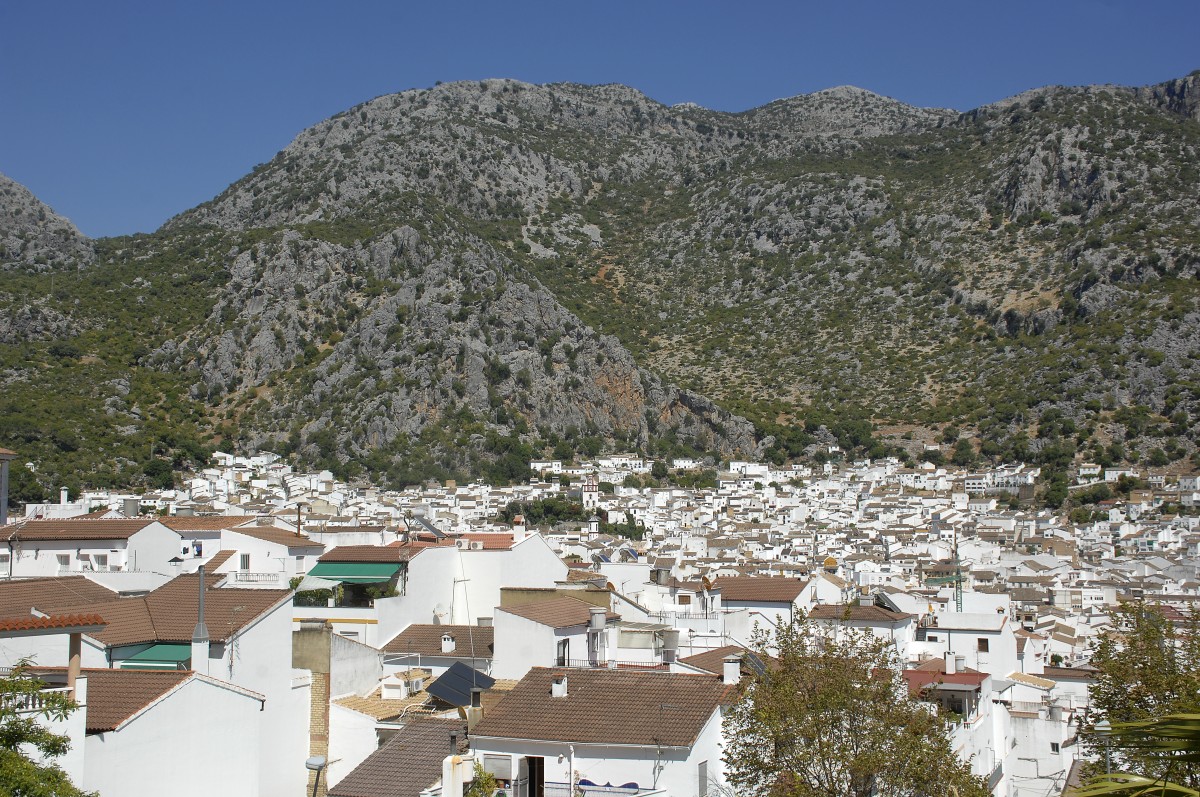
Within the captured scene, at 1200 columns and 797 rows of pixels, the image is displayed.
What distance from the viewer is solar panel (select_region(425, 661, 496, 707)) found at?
776 inches

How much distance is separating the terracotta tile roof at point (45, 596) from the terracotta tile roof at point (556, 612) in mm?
6566

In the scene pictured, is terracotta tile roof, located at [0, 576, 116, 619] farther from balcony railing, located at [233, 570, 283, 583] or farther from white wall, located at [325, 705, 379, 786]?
balcony railing, located at [233, 570, 283, 583]

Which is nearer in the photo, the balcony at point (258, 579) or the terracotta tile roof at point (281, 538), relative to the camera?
the balcony at point (258, 579)

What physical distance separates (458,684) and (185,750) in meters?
5.38

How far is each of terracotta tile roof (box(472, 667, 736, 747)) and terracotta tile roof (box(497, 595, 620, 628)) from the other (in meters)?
4.07

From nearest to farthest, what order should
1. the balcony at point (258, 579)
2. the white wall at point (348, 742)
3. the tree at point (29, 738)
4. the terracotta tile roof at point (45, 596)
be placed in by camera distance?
the tree at point (29, 738) → the terracotta tile roof at point (45, 596) → the white wall at point (348, 742) → the balcony at point (258, 579)

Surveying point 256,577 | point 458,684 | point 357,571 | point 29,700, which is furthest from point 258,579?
point 29,700

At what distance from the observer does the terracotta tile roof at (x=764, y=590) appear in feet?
102

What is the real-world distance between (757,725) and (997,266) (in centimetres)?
14440

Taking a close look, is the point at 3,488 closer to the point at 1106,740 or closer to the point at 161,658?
the point at 161,658

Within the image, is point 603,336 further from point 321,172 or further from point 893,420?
point 321,172

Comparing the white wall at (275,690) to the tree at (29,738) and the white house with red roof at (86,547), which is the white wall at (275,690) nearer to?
the tree at (29,738)

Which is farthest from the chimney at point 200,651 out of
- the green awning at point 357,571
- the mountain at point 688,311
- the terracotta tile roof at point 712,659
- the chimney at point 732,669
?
the mountain at point 688,311

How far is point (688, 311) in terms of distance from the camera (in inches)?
6457
